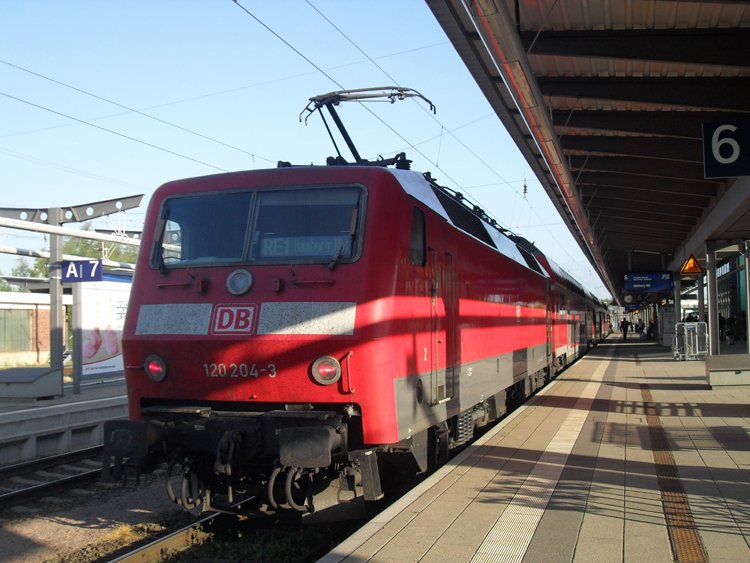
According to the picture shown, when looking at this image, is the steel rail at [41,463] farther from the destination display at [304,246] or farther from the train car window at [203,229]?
the destination display at [304,246]

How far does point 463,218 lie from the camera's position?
8477 millimetres

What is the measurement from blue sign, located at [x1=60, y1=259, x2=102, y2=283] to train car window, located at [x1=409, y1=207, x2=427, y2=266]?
37.3 ft

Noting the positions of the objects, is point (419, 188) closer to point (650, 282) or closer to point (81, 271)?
point (81, 271)

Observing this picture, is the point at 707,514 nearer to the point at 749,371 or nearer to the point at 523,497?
the point at 523,497

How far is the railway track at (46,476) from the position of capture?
804cm

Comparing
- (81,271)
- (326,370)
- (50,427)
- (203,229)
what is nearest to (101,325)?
(81,271)

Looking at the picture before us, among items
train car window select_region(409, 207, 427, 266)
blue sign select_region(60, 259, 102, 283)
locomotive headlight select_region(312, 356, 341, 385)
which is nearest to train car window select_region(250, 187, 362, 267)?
train car window select_region(409, 207, 427, 266)

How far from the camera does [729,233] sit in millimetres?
18047

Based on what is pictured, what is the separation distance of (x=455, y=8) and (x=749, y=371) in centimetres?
1115

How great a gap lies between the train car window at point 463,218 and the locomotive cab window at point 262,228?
175cm

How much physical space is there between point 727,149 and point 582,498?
6009 millimetres

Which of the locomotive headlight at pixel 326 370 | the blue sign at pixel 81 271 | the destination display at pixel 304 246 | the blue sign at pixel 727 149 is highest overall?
the blue sign at pixel 727 149

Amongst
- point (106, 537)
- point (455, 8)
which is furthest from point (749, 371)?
point (106, 537)

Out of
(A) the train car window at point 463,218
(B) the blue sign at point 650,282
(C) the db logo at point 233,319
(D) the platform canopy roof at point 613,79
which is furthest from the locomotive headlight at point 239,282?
(B) the blue sign at point 650,282
